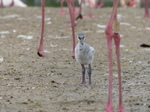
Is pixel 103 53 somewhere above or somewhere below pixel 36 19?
above

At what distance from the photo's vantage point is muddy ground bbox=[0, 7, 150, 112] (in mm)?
3271

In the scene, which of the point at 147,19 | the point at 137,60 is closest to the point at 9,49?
the point at 137,60

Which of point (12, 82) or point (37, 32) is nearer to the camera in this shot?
point (12, 82)

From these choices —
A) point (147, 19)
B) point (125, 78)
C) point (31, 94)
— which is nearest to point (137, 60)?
point (125, 78)

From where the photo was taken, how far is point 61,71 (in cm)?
448

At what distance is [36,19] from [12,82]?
488 centimetres

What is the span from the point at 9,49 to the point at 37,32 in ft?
4.75

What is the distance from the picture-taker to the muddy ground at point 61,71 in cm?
327

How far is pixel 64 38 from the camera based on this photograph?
662cm

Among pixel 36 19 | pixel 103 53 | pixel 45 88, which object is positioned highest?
pixel 45 88

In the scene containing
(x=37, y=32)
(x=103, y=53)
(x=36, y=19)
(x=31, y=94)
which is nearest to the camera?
(x=31, y=94)

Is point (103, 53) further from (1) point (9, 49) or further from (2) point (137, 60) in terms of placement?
(1) point (9, 49)

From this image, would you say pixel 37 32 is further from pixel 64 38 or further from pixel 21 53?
pixel 21 53

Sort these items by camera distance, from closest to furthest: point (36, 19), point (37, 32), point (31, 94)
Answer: point (31, 94)
point (37, 32)
point (36, 19)
